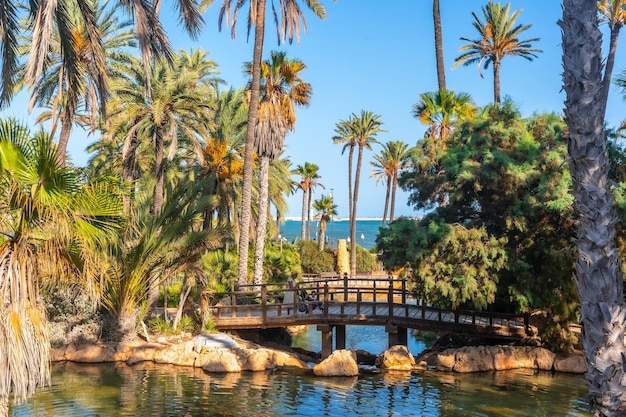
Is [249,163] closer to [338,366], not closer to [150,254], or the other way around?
[150,254]

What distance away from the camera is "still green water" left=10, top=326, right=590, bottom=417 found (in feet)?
46.3

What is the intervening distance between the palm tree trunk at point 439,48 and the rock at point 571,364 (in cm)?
1501

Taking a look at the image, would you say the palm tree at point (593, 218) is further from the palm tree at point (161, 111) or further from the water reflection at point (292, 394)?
the palm tree at point (161, 111)

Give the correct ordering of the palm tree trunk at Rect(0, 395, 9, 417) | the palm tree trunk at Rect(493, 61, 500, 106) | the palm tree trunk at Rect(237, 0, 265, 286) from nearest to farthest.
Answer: the palm tree trunk at Rect(0, 395, 9, 417) → the palm tree trunk at Rect(237, 0, 265, 286) → the palm tree trunk at Rect(493, 61, 500, 106)

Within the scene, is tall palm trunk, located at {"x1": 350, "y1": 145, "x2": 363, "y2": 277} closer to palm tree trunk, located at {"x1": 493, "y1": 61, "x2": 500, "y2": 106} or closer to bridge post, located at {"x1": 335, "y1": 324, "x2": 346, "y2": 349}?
palm tree trunk, located at {"x1": 493, "y1": 61, "x2": 500, "y2": 106}

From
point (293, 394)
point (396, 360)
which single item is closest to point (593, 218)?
point (293, 394)

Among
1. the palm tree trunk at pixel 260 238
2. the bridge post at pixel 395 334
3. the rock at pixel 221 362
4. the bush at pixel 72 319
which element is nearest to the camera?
the rock at pixel 221 362

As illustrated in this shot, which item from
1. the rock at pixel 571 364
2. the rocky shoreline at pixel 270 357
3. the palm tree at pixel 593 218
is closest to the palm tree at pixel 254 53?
the rocky shoreline at pixel 270 357

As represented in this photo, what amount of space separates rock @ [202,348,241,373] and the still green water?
1.15ft

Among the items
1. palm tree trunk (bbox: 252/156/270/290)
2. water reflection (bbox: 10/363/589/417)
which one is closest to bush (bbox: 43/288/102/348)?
water reflection (bbox: 10/363/589/417)

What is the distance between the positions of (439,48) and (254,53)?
9.58 meters

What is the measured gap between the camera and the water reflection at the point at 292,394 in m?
14.1

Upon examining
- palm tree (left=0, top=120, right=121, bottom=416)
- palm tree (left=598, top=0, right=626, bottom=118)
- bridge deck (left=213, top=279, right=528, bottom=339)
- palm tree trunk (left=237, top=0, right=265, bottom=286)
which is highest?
palm tree (left=598, top=0, right=626, bottom=118)

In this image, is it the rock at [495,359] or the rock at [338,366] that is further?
the rock at [495,359]
